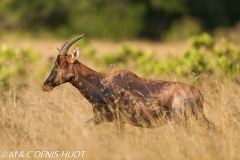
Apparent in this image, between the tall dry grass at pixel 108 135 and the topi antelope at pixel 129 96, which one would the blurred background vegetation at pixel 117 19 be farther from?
the tall dry grass at pixel 108 135

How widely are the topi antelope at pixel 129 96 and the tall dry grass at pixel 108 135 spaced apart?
17 cm

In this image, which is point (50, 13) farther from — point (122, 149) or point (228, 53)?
point (122, 149)

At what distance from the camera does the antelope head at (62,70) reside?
28.3 feet

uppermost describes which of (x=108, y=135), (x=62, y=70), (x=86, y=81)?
(x=62, y=70)

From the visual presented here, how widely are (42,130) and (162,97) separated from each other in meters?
1.64

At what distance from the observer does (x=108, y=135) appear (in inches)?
299

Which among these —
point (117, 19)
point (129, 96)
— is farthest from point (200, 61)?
point (117, 19)

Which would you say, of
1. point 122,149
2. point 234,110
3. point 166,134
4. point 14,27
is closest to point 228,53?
point 234,110

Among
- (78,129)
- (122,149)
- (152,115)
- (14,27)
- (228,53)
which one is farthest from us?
(14,27)

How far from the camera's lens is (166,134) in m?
7.82

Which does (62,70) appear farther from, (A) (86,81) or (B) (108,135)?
→ (B) (108,135)

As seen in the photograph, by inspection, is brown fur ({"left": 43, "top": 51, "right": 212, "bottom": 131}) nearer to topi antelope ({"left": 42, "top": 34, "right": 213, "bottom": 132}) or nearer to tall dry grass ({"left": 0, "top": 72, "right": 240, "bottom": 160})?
topi antelope ({"left": 42, "top": 34, "right": 213, "bottom": 132})

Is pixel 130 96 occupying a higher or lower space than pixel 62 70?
lower

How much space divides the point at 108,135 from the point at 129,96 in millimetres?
1140
